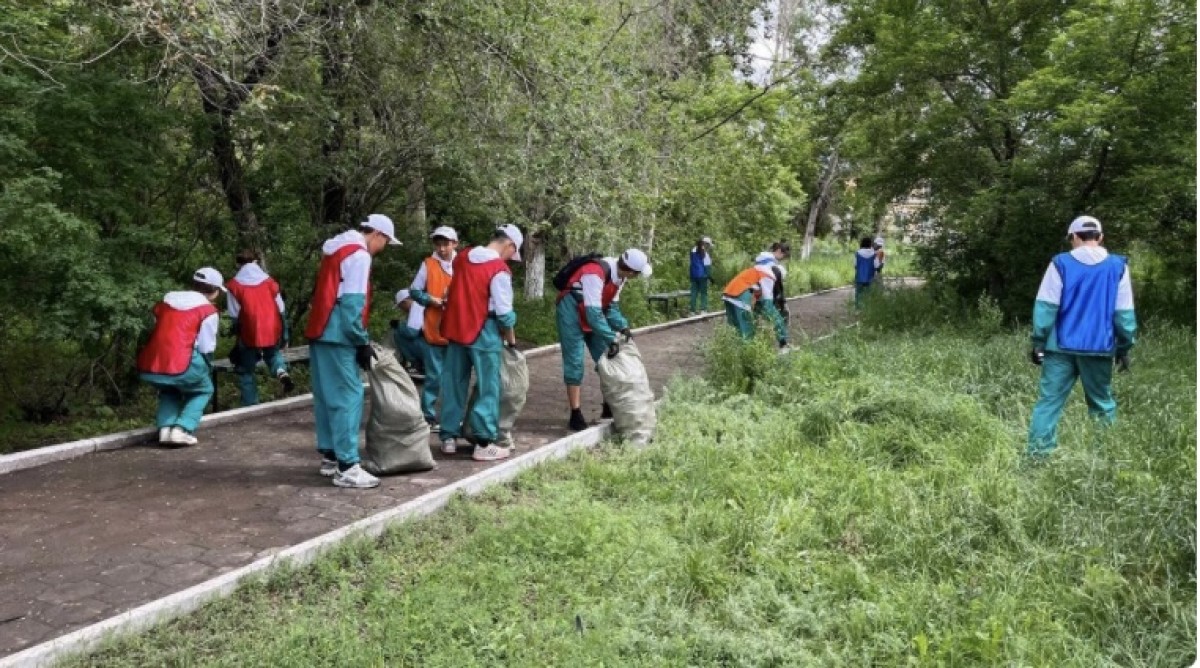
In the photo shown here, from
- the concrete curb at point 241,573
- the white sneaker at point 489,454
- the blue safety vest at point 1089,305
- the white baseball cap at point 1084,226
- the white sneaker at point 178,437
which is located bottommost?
the white sneaker at point 489,454

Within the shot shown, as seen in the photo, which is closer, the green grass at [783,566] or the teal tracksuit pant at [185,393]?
the green grass at [783,566]

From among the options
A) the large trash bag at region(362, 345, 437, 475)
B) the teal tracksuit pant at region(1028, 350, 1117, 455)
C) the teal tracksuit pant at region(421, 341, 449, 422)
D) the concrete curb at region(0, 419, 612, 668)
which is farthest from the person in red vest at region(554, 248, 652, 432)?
the teal tracksuit pant at region(1028, 350, 1117, 455)

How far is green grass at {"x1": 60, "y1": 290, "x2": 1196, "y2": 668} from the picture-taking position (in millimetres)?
3717

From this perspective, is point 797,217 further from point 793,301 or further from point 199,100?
point 199,100

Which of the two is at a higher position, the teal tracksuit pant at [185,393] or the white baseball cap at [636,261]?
the white baseball cap at [636,261]

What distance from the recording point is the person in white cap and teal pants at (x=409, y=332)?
8008mm

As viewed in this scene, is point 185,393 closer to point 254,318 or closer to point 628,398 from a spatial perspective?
point 254,318

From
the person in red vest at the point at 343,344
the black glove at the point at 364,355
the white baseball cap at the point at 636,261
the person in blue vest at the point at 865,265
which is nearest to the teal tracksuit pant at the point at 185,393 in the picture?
the person in red vest at the point at 343,344

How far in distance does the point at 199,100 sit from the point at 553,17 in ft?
11.9

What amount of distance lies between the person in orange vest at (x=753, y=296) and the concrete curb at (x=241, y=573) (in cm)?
441

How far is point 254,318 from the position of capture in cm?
799

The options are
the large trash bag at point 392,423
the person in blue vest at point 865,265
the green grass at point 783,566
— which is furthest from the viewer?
the person in blue vest at point 865,265

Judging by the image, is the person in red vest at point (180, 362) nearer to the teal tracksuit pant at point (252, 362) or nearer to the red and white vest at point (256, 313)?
the red and white vest at point (256, 313)

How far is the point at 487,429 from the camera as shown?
6.59 metres
